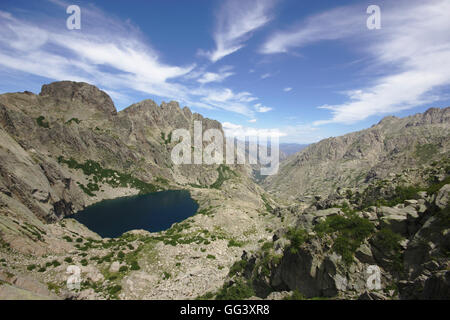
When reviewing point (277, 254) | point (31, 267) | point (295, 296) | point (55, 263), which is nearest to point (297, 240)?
point (277, 254)

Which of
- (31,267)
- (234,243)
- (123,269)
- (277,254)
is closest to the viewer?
(277,254)

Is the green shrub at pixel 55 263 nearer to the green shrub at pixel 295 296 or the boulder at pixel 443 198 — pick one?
the green shrub at pixel 295 296

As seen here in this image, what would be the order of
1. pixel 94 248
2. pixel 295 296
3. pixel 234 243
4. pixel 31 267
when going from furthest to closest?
pixel 234 243, pixel 94 248, pixel 31 267, pixel 295 296

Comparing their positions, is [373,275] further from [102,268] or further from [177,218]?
[177,218]

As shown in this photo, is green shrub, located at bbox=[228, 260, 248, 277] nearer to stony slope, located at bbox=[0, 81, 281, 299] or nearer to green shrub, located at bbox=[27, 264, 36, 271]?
stony slope, located at bbox=[0, 81, 281, 299]

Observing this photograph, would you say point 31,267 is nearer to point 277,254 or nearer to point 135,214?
point 277,254

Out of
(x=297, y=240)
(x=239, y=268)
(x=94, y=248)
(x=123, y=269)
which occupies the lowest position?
(x=94, y=248)

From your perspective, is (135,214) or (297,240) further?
(135,214)

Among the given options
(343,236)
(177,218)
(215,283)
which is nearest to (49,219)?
(177,218)
